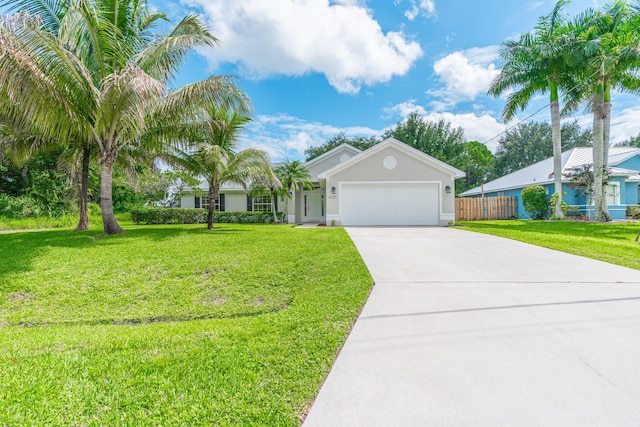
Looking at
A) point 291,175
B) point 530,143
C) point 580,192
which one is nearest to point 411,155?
point 291,175

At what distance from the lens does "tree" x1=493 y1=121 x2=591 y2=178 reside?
→ 37.8 metres

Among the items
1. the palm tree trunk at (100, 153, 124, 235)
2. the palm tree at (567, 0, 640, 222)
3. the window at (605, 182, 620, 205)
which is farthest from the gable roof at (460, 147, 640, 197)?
the palm tree trunk at (100, 153, 124, 235)

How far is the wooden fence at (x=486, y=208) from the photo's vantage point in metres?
19.5

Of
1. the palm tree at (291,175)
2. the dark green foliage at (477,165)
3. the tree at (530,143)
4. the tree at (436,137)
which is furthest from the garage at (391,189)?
the tree at (530,143)

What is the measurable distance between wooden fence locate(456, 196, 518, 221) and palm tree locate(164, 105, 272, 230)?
1384cm

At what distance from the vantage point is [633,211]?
1727 cm

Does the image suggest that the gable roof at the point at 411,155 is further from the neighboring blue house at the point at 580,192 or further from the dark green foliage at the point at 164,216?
the dark green foliage at the point at 164,216

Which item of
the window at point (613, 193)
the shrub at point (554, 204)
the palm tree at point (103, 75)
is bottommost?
the shrub at point (554, 204)

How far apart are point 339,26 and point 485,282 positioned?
1157 centimetres

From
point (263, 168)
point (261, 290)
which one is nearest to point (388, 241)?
point (261, 290)

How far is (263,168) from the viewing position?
39.3ft

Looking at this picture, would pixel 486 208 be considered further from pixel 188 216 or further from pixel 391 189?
pixel 188 216

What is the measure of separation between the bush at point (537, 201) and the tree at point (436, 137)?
1550 centimetres

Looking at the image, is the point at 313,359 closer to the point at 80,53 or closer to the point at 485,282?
the point at 485,282
